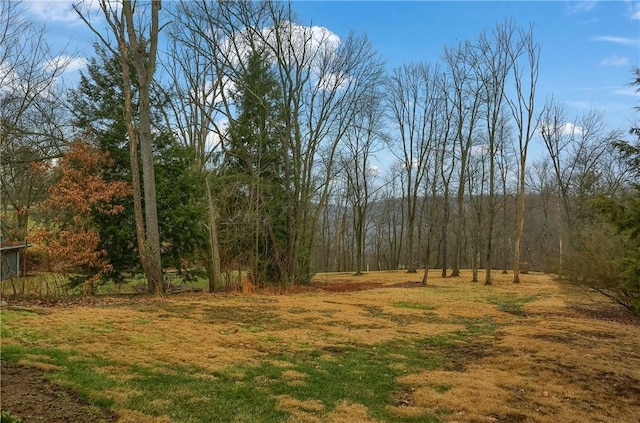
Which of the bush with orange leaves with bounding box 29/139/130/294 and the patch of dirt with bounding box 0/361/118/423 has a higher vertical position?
the bush with orange leaves with bounding box 29/139/130/294

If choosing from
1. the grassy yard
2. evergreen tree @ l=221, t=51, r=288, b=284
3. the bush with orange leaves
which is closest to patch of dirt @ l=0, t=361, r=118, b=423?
the grassy yard

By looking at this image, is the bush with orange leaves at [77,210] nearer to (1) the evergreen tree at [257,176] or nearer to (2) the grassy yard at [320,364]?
(2) the grassy yard at [320,364]

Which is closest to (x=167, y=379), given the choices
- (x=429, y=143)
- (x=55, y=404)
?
(x=55, y=404)

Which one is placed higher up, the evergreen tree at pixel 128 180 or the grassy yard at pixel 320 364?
the evergreen tree at pixel 128 180

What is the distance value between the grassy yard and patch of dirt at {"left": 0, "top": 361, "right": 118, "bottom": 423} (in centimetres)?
13

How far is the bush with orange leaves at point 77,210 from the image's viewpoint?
1191 centimetres

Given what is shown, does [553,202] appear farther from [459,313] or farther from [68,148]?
[68,148]

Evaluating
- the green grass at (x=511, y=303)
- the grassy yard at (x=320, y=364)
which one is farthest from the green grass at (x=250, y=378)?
the green grass at (x=511, y=303)

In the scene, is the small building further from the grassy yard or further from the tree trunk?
the tree trunk

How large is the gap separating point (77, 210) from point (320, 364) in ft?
31.8

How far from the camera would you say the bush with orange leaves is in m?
11.9

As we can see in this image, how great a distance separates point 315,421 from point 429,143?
2806 cm

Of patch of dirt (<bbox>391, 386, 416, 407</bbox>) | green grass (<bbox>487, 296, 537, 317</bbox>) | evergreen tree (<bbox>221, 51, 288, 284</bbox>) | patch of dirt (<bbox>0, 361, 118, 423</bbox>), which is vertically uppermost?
evergreen tree (<bbox>221, 51, 288, 284</bbox>)

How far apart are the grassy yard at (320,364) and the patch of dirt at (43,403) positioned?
13 centimetres
